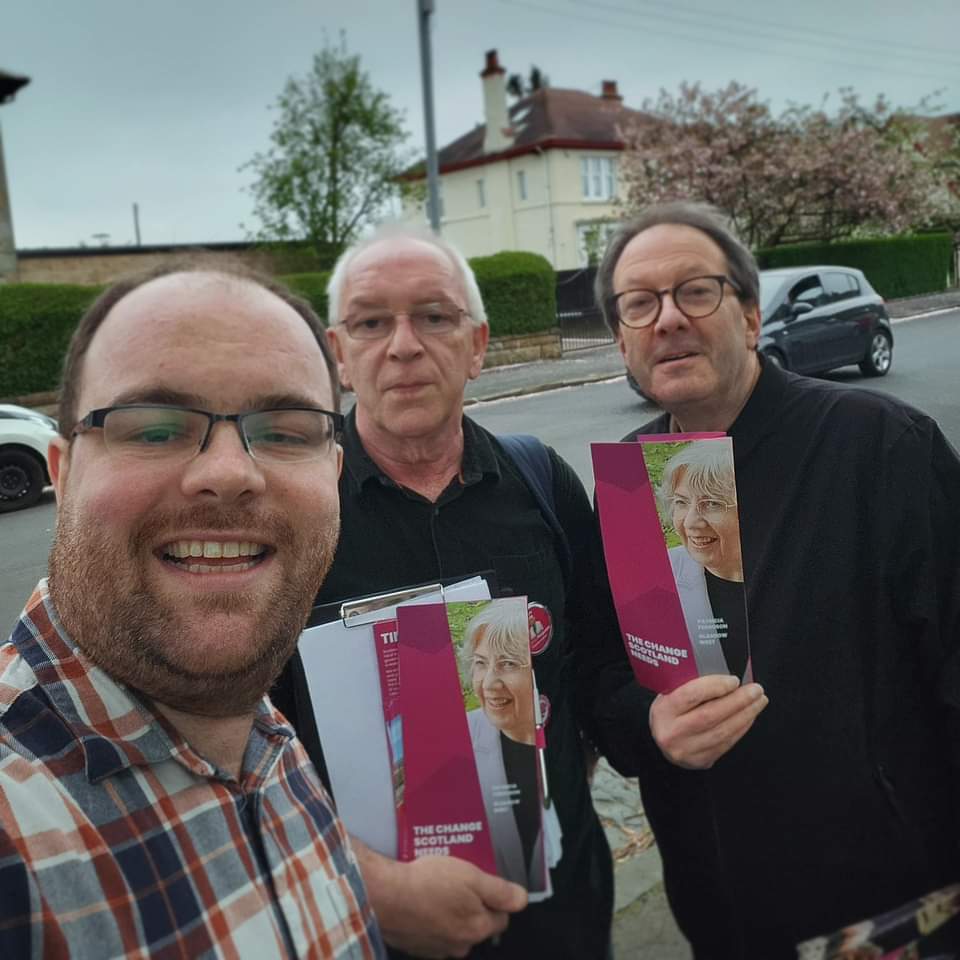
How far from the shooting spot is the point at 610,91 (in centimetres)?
4256

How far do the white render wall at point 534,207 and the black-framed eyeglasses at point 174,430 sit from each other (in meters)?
34.0

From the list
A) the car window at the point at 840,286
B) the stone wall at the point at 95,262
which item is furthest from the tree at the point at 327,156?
the car window at the point at 840,286

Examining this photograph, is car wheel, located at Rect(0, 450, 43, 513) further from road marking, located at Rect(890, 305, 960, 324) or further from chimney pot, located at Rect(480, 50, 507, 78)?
chimney pot, located at Rect(480, 50, 507, 78)

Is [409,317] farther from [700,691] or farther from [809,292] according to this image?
[809,292]

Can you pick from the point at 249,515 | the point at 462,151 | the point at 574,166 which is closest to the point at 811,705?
the point at 249,515

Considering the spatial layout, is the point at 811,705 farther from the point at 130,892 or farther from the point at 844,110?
the point at 844,110

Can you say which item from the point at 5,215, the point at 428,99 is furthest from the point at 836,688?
the point at 5,215

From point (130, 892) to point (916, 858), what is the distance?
159 cm

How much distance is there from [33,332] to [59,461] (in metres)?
16.6

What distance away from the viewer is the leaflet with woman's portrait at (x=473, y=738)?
4.29ft

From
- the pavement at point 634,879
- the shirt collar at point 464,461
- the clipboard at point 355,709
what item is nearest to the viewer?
the clipboard at point 355,709

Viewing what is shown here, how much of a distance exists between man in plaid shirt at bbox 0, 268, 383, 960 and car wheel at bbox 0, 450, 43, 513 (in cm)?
980

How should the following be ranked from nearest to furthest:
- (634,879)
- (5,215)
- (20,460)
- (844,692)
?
(844,692) < (634,879) < (20,460) < (5,215)

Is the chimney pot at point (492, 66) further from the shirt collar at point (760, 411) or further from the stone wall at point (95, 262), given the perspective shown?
the shirt collar at point (760, 411)
